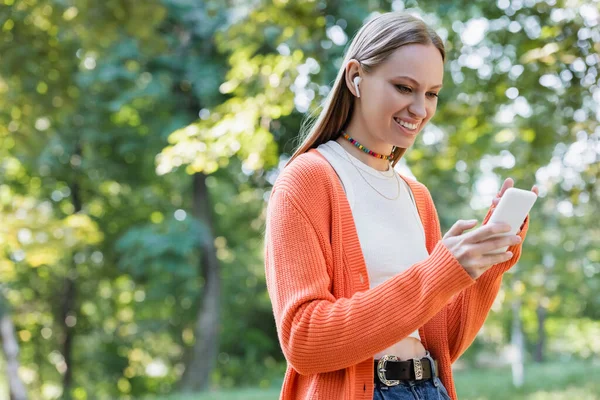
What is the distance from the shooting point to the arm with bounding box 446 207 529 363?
1555 millimetres

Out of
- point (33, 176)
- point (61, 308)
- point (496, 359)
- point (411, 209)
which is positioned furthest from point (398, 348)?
point (496, 359)

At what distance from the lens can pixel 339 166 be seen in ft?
4.92

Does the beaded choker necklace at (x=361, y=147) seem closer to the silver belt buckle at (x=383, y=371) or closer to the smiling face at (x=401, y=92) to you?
the smiling face at (x=401, y=92)

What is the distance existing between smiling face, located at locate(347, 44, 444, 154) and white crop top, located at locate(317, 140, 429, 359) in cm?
9

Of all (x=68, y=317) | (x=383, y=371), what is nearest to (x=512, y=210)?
(x=383, y=371)

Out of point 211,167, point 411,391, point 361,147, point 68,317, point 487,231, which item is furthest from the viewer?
point 68,317

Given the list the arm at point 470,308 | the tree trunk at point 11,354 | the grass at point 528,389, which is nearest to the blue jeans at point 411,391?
the arm at point 470,308

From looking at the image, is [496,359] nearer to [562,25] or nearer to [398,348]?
[562,25]

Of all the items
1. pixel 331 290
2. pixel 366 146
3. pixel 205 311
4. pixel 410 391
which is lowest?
pixel 205 311

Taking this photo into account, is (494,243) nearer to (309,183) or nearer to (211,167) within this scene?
(309,183)

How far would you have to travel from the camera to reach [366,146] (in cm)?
154

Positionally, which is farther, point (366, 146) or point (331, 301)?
point (366, 146)

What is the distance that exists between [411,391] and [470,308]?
237 millimetres

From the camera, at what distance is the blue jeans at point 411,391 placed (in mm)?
1410
